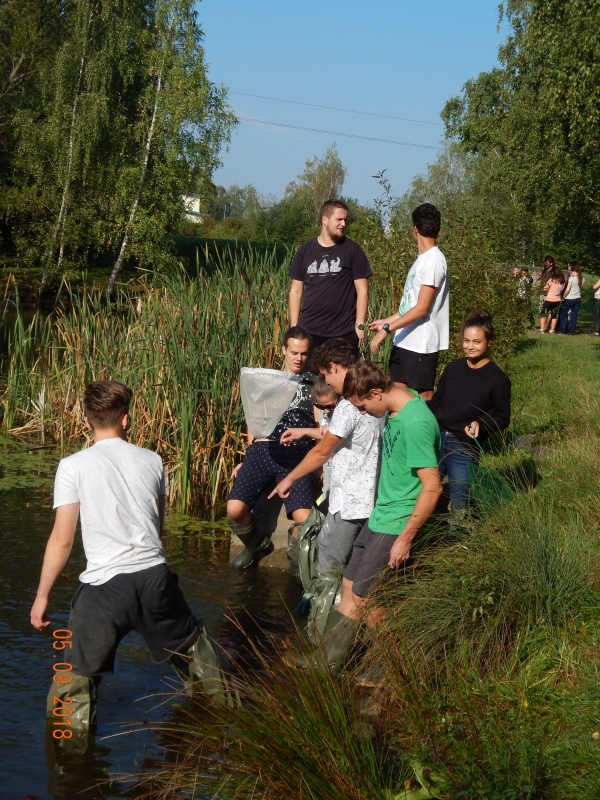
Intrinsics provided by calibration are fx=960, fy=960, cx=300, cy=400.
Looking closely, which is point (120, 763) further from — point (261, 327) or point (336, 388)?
point (261, 327)

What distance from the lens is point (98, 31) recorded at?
31.3 metres

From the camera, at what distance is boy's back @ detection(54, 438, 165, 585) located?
3.97 m

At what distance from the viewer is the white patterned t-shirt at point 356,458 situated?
5137mm

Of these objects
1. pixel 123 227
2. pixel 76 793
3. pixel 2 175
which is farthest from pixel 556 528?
pixel 2 175

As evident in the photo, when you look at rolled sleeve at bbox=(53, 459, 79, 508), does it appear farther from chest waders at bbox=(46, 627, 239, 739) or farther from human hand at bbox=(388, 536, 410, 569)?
human hand at bbox=(388, 536, 410, 569)

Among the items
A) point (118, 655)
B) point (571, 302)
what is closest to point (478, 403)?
point (118, 655)

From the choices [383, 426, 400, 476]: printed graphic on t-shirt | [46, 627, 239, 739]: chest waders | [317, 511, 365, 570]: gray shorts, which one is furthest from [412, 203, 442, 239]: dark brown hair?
[46, 627, 239, 739]: chest waders

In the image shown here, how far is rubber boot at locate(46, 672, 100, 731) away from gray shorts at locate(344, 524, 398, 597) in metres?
1.33

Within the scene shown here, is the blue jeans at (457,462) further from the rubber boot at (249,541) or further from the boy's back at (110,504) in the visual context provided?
the boy's back at (110,504)

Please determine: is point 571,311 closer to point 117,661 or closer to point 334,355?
point 334,355

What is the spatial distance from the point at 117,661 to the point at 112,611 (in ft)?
4.73

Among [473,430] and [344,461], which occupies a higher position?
[473,430]

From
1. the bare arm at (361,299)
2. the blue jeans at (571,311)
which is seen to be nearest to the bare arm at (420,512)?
the bare arm at (361,299)

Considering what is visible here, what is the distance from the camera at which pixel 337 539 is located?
533 centimetres
